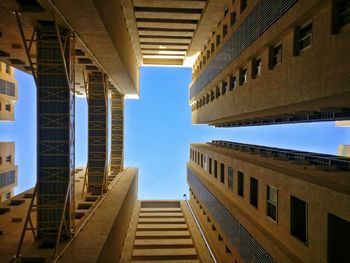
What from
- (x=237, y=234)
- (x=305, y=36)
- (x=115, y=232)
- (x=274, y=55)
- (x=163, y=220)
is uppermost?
(x=274, y=55)

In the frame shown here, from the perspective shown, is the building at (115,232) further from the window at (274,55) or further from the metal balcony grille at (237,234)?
the window at (274,55)

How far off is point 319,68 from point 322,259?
7045 millimetres

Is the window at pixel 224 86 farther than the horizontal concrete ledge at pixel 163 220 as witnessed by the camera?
No

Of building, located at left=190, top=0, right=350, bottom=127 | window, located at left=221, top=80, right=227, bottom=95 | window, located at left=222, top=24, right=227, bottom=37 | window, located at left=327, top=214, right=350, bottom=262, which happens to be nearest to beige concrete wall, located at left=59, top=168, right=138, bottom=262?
window, located at left=327, top=214, right=350, bottom=262

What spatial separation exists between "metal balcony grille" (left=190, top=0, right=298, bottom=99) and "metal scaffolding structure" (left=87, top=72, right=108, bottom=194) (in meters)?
12.4

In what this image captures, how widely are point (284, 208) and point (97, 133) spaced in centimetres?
2422

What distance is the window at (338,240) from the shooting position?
11.0m

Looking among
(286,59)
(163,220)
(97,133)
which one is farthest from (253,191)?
(163,220)

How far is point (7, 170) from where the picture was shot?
4747 centimetres

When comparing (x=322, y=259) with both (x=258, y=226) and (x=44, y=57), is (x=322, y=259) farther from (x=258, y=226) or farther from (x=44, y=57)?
(x=44, y=57)

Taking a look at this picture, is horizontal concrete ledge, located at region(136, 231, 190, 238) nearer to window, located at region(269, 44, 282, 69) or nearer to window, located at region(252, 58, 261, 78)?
window, located at region(252, 58, 261, 78)

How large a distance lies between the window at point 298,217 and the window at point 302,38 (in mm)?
6828

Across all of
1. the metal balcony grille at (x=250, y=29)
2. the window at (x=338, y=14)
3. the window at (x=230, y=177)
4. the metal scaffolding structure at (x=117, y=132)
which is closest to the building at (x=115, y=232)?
the metal scaffolding structure at (x=117, y=132)

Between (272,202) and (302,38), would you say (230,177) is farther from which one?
(302,38)
